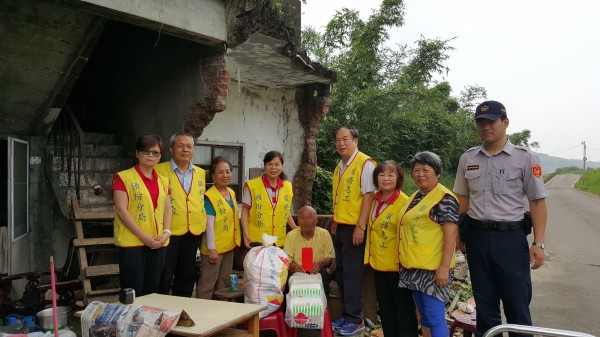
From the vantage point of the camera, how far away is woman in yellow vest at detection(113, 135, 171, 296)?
12.4 feet

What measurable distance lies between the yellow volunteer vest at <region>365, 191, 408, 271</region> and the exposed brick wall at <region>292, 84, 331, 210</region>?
4.75 meters

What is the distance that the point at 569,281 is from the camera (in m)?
7.39

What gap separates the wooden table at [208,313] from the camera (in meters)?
2.77

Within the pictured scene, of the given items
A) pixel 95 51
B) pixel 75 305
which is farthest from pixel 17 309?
pixel 95 51

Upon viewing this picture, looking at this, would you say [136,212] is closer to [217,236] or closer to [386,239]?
[217,236]

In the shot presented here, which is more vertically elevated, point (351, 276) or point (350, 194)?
point (350, 194)

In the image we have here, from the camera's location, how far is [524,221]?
3.31 m

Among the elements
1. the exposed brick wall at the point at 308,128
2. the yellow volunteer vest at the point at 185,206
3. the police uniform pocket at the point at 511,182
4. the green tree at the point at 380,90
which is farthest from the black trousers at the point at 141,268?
the green tree at the point at 380,90

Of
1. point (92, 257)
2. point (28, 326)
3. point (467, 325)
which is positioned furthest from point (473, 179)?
point (92, 257)

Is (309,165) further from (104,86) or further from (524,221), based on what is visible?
(524,221)

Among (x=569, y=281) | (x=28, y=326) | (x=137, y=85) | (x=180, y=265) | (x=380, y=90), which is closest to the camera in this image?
(x=28, y=326)

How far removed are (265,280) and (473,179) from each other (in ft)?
6.55

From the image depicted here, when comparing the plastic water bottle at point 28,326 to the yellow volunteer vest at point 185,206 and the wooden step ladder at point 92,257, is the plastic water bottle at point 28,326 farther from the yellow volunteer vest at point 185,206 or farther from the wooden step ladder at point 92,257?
Result: the yellow volunteer vest at point 185,206

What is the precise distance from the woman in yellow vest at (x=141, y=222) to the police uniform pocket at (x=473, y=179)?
263cm
